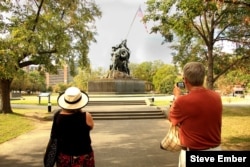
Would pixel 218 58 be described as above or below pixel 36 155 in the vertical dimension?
above

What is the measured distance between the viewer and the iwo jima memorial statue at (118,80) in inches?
1633

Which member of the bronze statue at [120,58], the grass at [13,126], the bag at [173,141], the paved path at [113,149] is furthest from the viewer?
the bronze statue at [120,58]

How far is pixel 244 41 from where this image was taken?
23938mm

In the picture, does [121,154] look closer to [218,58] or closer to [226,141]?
[226,141]

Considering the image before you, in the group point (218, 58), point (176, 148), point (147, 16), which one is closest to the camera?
point (176, 148)

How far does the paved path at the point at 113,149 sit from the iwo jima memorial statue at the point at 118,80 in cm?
2501

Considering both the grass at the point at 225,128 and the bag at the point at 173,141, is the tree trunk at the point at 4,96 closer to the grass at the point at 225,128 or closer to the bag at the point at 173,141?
the grass at the point at 225,128

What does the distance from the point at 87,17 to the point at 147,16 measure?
12.3ft

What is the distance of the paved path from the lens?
30.4 ft

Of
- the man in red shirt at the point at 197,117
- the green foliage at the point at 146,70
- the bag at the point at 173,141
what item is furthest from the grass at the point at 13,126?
the green foliage at the point at 146,70

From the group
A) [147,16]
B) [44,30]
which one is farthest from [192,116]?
[147,16]

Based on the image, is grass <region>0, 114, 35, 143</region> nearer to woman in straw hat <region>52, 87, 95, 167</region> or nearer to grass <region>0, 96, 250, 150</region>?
grass <region>0, 96, 250, 150</region>

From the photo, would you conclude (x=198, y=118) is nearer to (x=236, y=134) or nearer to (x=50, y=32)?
(x=236, y=134)

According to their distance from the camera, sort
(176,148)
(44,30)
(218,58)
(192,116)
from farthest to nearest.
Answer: (218,58)
(44,30)
(176,148)
(192,116)
